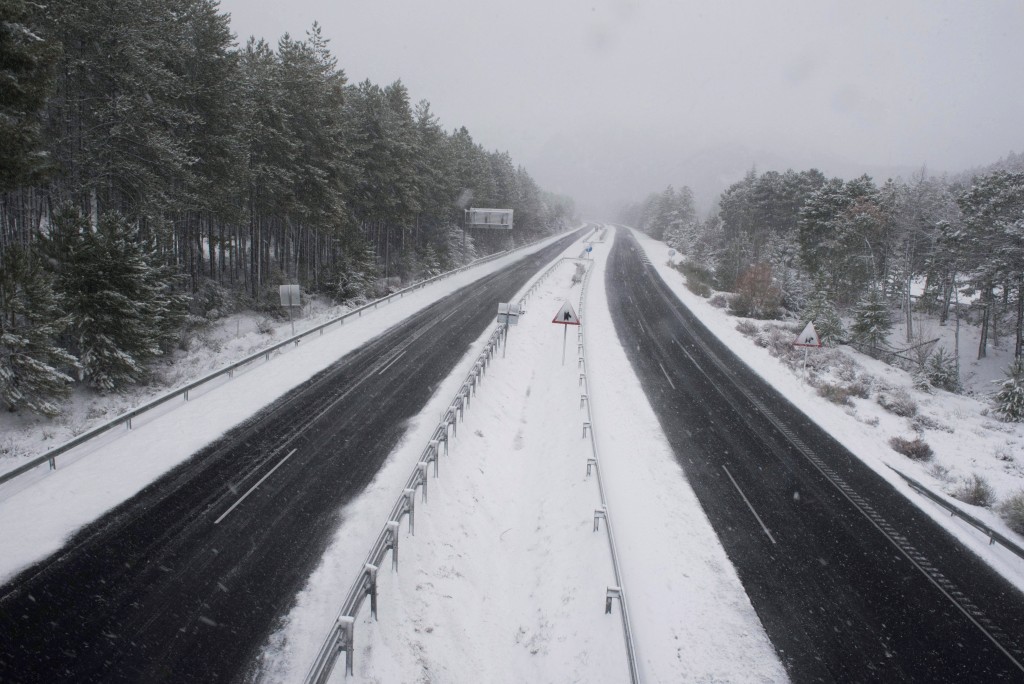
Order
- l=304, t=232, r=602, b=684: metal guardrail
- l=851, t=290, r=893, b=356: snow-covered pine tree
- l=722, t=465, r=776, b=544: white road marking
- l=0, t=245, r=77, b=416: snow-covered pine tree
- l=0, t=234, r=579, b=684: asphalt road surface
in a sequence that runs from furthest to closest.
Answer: l=851, t=290, r=893, b=356: snow-covered pine tree < l=0, t=245, r=77, b=416: snow-covered pine tree < l=722, t=465, r=776, b=544: white road marking < l=0, t=234, r=579, b=684: asphalt road surface < l=304, t=232, r=602, b=684: metal guardrail

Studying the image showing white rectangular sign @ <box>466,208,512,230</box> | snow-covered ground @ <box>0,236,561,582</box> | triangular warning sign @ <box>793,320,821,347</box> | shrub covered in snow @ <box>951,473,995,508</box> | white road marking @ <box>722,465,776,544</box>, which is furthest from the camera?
white rectangular sign @ <box>466,208,512,230</box>

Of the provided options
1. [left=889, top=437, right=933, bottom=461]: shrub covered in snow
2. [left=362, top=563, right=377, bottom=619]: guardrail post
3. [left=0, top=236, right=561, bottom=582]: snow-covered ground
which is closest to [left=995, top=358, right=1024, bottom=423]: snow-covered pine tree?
[left=889, top=437, right=933, bottom=461]: shrub covered in snow

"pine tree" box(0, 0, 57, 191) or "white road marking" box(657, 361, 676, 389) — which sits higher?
"pine tree" box(0, 0, 57, 191)

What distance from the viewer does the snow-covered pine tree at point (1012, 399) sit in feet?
59.7

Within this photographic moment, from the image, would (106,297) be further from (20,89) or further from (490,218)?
(490,218)

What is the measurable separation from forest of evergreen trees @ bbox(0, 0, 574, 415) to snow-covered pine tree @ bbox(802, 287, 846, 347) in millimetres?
28017

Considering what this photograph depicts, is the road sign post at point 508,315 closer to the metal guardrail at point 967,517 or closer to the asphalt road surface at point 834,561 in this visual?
the asphalt road surface at point 834,561

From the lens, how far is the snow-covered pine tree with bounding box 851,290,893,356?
1155 inches

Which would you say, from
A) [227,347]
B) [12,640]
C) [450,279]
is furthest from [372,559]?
[450,279]

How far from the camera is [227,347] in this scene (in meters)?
22.5

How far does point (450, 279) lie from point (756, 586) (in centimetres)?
3792

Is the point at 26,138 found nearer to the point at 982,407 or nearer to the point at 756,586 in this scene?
the point at 756,586

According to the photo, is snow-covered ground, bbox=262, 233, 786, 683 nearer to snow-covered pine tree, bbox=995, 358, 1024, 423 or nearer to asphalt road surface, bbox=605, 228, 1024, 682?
asphalt road surface, bbox=605, 228, 1024, 682

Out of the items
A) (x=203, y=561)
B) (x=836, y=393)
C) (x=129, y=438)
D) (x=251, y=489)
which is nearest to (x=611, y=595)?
(x=203, y=561)
